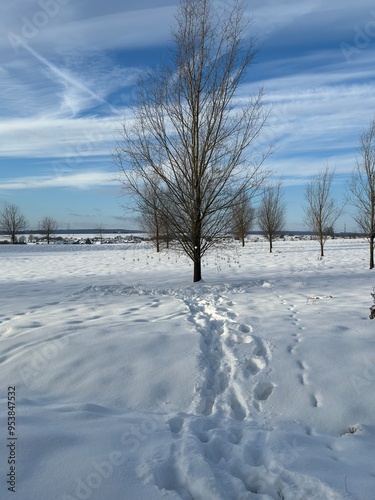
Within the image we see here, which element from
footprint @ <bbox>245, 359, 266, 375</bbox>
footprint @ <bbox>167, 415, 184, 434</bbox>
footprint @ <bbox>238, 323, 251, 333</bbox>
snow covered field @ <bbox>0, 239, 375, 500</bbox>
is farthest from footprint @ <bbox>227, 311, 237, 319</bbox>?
footprint @ <bbox>167, 415, 184, 434</bbox>

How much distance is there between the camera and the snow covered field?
7.59ft

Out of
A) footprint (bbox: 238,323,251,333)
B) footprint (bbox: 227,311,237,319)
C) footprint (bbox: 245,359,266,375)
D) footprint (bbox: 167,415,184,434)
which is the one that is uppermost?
footprint (bbox: 227,311,237,319)

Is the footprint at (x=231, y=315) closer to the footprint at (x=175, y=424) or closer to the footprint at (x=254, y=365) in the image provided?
the footprint at (x=254, y=365)

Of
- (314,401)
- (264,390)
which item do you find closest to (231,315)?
(264,390)

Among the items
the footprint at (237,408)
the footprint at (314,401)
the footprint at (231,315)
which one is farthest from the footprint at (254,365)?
the footprint at (231,315)

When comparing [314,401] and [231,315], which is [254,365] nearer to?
[314,401]

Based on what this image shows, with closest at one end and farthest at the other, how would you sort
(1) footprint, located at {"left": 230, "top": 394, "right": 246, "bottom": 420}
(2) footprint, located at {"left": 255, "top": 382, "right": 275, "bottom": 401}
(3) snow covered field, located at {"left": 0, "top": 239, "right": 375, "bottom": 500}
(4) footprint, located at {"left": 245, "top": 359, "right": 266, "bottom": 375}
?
(3) snow covered field, located at {"left": 0, "top": 239, "right": 375, "bottom": 500} < (1) footprint, located at {"left": 230, "top": 394, "right": 246, "bottom": 420} < (2) footprint, located at {"left": 255, "top": 382, "right": 275, "bottom": 401} < (4) footprint, located at {"left": 245, "top": 359, "right": 266, "bottom": 375}

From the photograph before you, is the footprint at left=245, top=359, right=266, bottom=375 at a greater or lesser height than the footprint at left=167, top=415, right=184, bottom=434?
greater

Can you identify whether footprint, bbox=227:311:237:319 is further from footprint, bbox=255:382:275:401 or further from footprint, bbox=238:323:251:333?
footprint, bbox=255:382:275:401

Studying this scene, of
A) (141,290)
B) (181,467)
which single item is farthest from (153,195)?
(181,467)

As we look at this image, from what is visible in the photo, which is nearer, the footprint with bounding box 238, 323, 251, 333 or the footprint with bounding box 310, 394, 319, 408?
the footprint with bounding box 310, 394, 319, 408

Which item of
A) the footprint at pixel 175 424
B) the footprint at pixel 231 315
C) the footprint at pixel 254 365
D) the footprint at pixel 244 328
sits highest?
the footprint at pixel 231 315

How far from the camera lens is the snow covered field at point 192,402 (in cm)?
231

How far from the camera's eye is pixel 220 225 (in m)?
10.4
